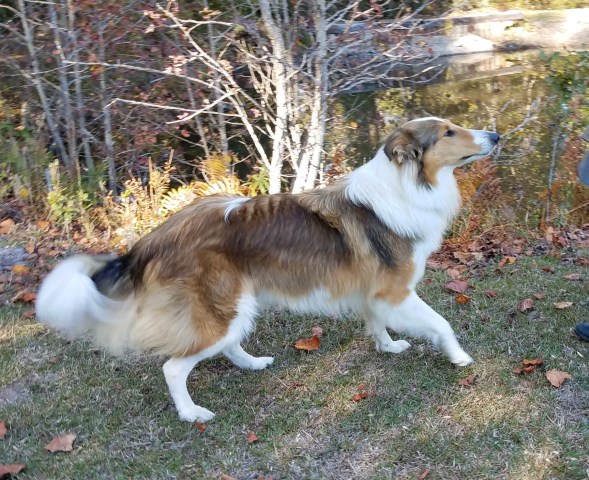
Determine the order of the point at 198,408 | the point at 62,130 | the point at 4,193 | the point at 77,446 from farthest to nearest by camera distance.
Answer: the point at 62,130 < the point at 4,193 < the point at 198,408 < the point at 77,446

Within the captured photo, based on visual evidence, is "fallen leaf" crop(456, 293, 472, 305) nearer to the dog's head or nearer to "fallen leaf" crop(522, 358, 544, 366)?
"fallen leaf" crop(522, 358, 544, 366)

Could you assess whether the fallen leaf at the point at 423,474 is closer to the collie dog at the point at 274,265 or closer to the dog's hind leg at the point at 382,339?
the collie dog at the point at 274,265

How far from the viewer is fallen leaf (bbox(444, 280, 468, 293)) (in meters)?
5.27

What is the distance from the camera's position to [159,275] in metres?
3.64

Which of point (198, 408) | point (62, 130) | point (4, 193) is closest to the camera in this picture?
point (198, 408)

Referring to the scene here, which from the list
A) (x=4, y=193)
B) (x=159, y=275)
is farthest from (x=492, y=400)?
A: (x=4, y=193)

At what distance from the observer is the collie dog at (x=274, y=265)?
3627 millimetres

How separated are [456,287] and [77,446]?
315 cm

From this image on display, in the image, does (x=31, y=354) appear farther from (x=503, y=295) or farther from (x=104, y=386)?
(x=503, y=295)

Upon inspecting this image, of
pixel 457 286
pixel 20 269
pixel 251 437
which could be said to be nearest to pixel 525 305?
pixel 457 286

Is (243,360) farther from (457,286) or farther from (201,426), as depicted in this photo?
(457,286)

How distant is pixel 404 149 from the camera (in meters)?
3.88

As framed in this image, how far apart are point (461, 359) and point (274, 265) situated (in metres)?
1.35

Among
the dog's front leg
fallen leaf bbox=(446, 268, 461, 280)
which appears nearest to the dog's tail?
the dog's front leg
